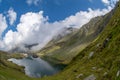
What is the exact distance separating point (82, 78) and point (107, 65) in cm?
1225

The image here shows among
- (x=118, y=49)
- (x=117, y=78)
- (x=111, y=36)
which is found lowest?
(x=117, y=78)

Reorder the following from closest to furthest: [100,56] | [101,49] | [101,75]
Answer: [101,75]
[100,56]
[101,49]

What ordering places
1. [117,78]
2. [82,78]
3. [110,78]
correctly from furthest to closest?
[82,78] → [110,78] → [117,78]

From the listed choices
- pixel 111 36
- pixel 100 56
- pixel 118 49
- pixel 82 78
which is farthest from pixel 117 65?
pixel 111 36

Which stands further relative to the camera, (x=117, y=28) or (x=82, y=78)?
(x=117, y=28)

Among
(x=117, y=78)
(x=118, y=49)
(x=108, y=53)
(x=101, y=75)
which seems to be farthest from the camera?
(x=108, y=53)

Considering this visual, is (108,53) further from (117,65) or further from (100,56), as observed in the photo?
(117,65)

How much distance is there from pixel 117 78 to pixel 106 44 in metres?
80.1

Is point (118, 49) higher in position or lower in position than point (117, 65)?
higher

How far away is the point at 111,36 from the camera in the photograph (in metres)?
171

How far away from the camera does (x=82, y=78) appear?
124 metres

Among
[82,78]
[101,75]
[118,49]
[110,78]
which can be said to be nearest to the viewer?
[110,78]

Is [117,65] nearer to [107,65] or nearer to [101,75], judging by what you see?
[101,75]

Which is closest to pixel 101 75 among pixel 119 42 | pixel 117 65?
pixel 117 65
